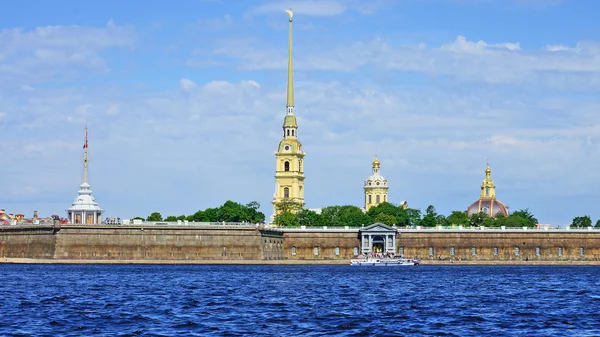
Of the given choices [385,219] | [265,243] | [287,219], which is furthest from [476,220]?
[265,243]

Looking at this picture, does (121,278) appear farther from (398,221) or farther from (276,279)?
(398,221)

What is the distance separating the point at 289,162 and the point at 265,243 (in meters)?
50.9

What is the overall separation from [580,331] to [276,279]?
1744 inches

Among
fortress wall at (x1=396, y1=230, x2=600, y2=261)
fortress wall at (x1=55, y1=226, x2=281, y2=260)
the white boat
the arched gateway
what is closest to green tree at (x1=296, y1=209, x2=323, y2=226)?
the arched gateway

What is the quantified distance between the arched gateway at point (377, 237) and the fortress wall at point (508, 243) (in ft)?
7.33

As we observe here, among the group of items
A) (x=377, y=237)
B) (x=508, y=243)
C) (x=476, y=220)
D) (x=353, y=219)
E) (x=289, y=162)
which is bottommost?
(x=508, y=243)

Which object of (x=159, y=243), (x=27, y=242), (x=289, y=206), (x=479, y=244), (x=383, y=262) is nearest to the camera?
(x=159, y=243)

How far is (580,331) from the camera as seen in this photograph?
156ft

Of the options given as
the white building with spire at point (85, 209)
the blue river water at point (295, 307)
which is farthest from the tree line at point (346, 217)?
the blue river water at point (295, 307)

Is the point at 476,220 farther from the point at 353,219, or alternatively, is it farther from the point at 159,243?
the point at 159,243

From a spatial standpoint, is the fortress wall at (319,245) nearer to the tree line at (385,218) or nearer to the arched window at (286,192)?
the tree line at (385,218)

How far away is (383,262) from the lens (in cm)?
13612

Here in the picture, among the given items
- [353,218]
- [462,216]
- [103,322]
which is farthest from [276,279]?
[462,216]

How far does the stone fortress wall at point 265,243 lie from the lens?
432 ft
